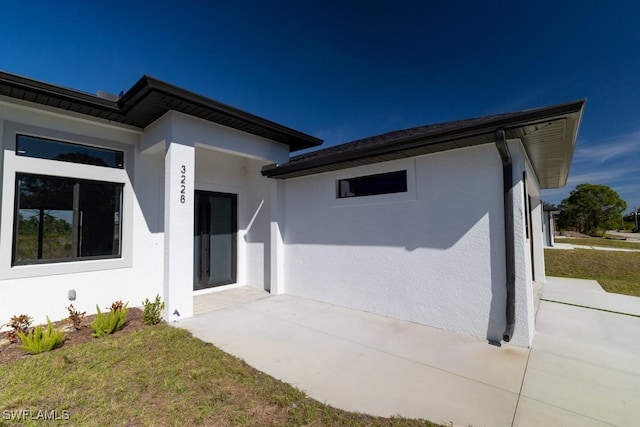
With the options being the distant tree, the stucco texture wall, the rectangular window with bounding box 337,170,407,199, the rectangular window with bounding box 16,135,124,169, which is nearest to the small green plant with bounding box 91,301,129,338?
the rectangular window with bounding box 16,135,124,169

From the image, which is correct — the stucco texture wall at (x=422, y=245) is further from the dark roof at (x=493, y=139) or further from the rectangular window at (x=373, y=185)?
the dark roof at (x=493, y=139)

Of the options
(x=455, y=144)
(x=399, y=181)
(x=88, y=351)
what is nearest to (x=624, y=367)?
(x=455, y=144)

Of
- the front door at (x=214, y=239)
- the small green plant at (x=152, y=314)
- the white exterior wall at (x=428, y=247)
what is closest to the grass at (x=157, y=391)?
the small green plant at (x=152, y=314)

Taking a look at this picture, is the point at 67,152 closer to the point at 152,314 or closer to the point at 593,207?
the point at 152,314

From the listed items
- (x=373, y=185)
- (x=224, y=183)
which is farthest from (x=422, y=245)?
(x=224, y=183)

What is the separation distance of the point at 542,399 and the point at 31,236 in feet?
26.5

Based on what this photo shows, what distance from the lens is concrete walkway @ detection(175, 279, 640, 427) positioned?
2467 millimetres

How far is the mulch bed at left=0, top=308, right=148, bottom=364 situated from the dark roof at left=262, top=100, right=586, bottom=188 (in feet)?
14.4

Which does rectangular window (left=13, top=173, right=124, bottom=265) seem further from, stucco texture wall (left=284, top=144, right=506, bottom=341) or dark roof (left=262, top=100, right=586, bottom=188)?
stucco texture wall (left=284, top=144, right=506, bottom=341)

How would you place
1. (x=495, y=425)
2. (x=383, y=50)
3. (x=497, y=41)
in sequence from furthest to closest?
(x=383, y=50), (x=497, y=41), (x=495, y=425)

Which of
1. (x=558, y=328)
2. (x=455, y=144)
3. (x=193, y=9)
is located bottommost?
(x=558, y=328)

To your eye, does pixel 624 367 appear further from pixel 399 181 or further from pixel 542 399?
pixel 399 181

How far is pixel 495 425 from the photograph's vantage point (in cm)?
225

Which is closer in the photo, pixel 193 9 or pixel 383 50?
pixel 193 9
